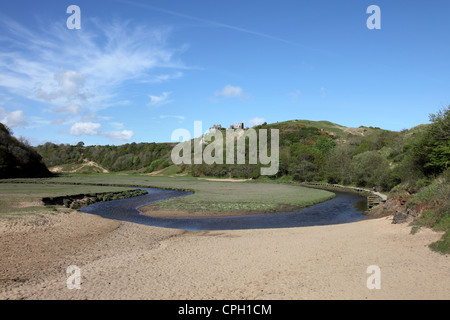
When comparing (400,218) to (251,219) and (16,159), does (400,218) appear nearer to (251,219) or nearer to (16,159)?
(251,219)

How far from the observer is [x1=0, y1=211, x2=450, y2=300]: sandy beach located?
12.1 meters

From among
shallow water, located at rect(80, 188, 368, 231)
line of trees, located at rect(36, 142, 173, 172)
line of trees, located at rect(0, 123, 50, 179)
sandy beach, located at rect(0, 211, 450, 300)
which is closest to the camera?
sandy beach, located at rect(0, 211, 450, 300)

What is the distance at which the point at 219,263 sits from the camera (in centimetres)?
1595

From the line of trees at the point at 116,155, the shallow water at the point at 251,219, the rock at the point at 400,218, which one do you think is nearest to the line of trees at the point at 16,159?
the line of trees at the point at 116,155

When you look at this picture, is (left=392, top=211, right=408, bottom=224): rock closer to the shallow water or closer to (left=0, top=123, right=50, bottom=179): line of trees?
the shallow water

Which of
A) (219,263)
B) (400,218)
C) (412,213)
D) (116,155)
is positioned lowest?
(219,263)

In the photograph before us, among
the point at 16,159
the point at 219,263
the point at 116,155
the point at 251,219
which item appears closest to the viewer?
the point at 219,263

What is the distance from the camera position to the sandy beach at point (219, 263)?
12.1 metres

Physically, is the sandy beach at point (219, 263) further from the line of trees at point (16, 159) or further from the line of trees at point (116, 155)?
the line of trees at point (116, 155)

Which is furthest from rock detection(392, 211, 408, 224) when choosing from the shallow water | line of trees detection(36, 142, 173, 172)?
line of trees detection(36, 142, 173, 172)

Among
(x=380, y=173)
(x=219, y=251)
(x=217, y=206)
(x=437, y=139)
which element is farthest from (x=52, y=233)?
(x=380, y=173)

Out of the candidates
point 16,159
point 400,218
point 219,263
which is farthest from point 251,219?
point 16,159
